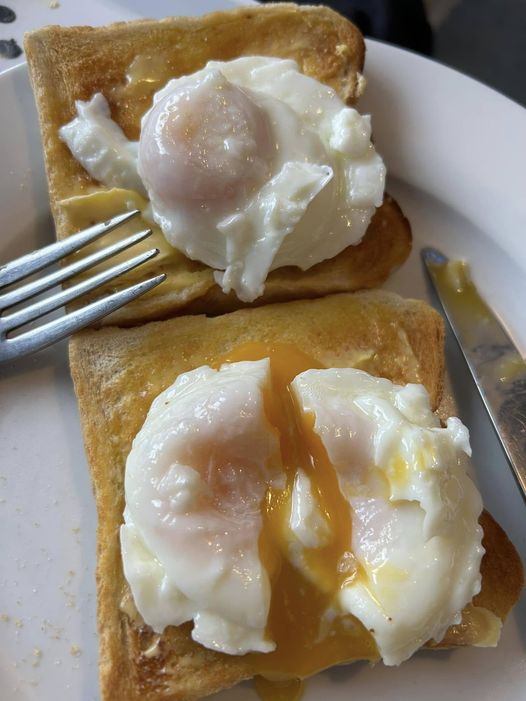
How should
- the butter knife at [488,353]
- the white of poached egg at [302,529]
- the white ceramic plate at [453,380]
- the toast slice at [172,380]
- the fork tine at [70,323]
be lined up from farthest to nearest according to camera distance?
the butter knife at [488,353], the fork tine at [70,323], the white ceramic plate at [453,380], the toast slice at [172,380], the white of poached egg at [302,529]

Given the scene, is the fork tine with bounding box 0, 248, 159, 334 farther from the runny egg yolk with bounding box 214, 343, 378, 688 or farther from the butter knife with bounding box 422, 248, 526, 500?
the butter knife with bounding box 422, 248, 526, 500

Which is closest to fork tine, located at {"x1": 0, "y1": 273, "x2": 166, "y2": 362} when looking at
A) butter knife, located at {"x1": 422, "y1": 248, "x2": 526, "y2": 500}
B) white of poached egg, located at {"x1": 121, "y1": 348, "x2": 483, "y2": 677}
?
white of poached egg, located at {"x1": 121, "y1": 348, "x2": 483, "y2": 677}

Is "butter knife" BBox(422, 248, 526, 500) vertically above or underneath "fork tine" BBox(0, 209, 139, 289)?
underneath

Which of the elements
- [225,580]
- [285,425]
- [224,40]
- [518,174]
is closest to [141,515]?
[225,580]

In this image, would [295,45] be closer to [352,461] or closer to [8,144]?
[8,144]

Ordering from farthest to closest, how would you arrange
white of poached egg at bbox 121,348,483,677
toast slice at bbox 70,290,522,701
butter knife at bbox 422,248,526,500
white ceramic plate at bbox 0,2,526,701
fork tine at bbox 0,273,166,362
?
butter knife at bbox 422,248,526,500, fork tine at bbox 0,273,166,362, white ceramic plate at bbox 0,2,526,701, toast slice at bbox 70,290,522,701, white of poached egg at bbox 121,348,483,677

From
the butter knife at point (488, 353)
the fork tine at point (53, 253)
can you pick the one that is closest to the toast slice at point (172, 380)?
the butter knife at point (488, 353)

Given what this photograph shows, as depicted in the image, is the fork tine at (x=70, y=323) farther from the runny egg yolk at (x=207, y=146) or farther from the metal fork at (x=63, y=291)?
the runny egg yolk at (x=207, y=146)
